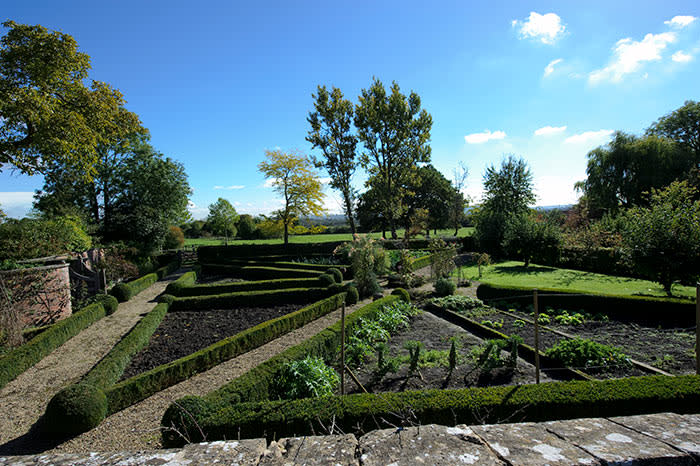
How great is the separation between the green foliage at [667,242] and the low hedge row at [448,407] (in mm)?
8672

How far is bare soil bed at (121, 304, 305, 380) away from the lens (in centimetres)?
762

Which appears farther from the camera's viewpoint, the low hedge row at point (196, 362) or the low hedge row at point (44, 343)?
the low hedge row at point (44, 343)

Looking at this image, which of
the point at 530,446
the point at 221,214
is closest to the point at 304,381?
the point at 530,446

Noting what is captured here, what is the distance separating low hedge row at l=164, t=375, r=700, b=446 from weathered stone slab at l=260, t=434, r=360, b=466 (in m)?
2.28

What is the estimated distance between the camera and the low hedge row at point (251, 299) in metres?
12.0

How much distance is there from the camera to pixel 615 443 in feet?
4.57

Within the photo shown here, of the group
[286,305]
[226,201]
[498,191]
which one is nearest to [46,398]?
[286,305]

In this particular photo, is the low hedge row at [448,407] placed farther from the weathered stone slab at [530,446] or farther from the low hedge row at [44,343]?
the low hedge row at [44,343]

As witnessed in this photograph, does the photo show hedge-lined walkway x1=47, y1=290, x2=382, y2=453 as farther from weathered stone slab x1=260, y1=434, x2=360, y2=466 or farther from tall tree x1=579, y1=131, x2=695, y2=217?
tall tree x1=579, y1=131, x2=695, y2=217

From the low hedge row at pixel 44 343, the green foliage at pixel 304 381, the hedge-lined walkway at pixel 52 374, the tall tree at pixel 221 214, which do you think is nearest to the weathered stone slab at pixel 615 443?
the green foliage at pixel 304 381

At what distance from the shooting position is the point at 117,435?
491 centimetres

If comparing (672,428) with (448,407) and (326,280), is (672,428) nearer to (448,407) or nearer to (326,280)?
(448,407)

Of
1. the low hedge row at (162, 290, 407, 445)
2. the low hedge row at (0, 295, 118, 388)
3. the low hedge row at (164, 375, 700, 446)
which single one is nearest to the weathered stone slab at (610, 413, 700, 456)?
the low hedge row at (164, 375, 700, 446)

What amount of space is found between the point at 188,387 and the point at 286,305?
6.01 meters
